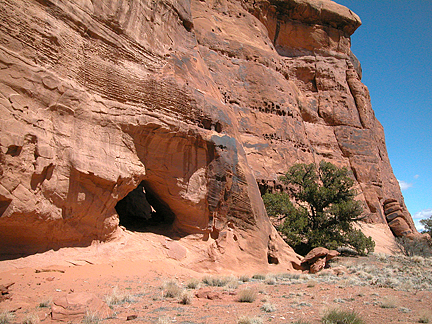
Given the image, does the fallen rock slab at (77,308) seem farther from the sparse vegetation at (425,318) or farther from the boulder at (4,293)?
the sparse vegetation at (425,318)

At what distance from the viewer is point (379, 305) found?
22.2 ft

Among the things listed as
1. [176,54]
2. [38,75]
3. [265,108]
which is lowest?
[38,75]

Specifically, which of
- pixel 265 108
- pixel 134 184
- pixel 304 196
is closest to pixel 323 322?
pixel 134 184

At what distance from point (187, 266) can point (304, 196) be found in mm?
9317

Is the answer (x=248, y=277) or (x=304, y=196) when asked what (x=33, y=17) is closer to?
(x=248, y=277)

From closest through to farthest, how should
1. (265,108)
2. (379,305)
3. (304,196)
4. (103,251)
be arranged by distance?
(379,305) < (103,251) < (304,196) < (265,108)

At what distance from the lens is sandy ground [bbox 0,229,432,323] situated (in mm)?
5553

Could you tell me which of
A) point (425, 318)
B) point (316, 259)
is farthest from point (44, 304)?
point (316, 259)

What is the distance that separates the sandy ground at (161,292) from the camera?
555 cm

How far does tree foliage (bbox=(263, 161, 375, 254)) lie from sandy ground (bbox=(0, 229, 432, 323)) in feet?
17.7

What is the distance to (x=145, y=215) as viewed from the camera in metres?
13.9

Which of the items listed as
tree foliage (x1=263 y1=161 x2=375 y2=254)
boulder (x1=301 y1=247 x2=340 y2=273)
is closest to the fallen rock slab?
boulder (x1=301 y1=247 x2=340 y2=273)

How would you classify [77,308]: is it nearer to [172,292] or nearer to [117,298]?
[117,298]

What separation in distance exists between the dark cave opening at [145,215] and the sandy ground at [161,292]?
109 centimetres
